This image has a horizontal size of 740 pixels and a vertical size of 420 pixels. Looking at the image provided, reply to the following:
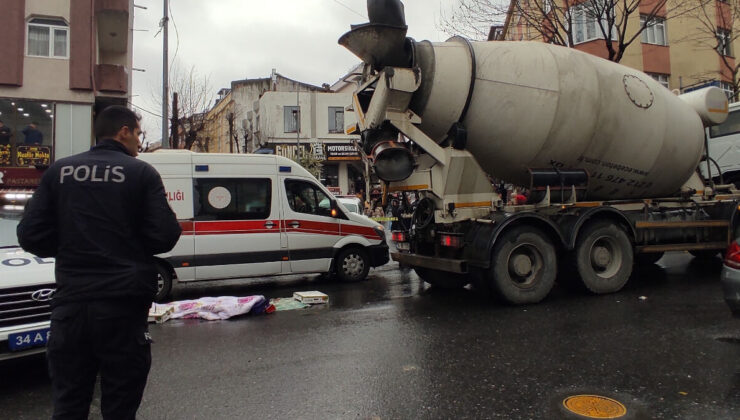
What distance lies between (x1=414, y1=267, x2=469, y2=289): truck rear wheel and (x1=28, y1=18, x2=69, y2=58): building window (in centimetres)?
1506

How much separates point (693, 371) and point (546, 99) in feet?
12.6

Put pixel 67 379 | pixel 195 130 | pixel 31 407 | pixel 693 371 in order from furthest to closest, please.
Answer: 1. pixel 195 130
2. pixel 693 371
3. pixel 31 407
4. pixel 67 379

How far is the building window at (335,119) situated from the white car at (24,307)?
117 ft

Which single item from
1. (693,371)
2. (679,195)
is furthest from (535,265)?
(679,195)

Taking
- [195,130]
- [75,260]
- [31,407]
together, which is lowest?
[31,407]


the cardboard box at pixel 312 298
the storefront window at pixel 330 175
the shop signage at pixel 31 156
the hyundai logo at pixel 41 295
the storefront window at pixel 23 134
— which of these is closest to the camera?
the hyundai logo at pixel 41 295

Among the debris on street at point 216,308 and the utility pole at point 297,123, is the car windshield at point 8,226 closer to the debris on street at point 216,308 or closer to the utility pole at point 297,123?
the debris on street at point 216,308

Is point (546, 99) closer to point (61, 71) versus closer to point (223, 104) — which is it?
point (61, 71)

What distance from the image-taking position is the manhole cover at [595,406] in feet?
11.2

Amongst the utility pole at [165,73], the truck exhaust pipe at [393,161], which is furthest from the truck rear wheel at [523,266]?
the utility pole at [165,73]

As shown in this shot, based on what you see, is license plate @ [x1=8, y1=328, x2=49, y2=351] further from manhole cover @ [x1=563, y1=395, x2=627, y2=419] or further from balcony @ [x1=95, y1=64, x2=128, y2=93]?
balcony @ [x1=95, y1=64, x2=128, y2=93]

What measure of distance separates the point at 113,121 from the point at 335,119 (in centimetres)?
3760

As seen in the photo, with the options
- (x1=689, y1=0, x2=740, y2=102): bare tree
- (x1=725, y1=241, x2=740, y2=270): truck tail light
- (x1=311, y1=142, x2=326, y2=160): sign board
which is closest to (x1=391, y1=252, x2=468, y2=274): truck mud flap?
(x1=725, y1=241, x2=740, y2=270): truck tail light

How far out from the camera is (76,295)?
7.62 ft
